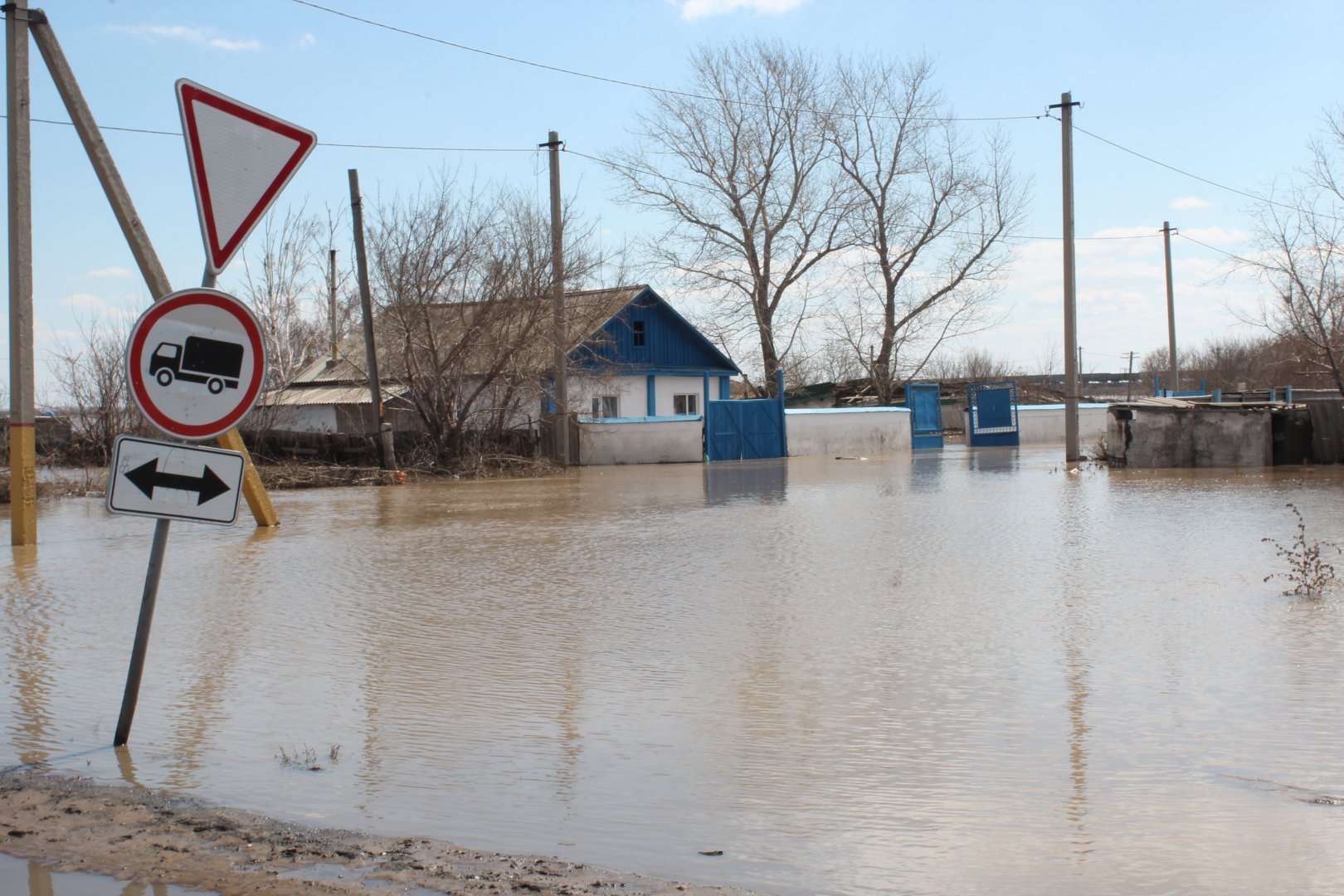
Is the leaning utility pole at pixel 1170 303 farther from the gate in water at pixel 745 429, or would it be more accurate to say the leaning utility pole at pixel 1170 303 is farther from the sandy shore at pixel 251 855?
the sandy shore at pixel 251 855

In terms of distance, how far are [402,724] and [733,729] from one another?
1.45 m

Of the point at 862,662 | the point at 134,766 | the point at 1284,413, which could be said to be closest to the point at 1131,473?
the point at 1284,413

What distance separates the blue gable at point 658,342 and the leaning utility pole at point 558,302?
8.63m

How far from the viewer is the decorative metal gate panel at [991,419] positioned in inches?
1535

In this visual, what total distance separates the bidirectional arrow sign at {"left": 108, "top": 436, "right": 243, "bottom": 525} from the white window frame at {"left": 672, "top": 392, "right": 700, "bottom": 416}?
3745 cm

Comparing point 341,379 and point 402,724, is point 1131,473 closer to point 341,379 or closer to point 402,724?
point 402,724

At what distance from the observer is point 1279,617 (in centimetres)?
727

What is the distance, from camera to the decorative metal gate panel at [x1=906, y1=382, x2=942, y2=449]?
3934 centimetres

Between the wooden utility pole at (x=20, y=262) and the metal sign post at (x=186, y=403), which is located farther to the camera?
the wooden utility pole at (x=20, y=262)

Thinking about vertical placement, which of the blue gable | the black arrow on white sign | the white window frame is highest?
the blue gable

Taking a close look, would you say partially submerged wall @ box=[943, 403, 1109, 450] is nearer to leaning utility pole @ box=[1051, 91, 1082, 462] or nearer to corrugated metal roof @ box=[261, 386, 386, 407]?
leaning utility pole @ box=[1051, 91, 1082, 462]

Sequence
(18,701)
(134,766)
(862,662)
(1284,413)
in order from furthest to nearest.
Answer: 1. (1284,413)
2. (862,662)
3. (18,701)
4. (134,766)

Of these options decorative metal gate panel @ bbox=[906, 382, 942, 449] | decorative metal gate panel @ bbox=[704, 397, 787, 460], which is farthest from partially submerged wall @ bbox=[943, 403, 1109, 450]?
decorative metal gate panel @ bbox=[704, 397, 787, 460]

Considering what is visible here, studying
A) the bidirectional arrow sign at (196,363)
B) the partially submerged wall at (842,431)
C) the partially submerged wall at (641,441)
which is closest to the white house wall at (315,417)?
the partially submerged wall at (641,441)
